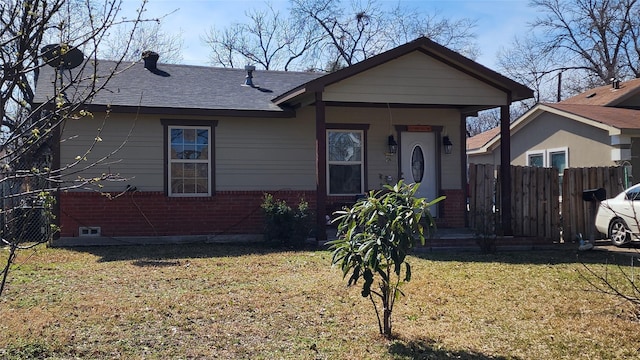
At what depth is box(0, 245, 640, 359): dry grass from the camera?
17.9ft

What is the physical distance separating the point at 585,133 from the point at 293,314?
47.5 feet

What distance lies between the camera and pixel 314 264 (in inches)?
391

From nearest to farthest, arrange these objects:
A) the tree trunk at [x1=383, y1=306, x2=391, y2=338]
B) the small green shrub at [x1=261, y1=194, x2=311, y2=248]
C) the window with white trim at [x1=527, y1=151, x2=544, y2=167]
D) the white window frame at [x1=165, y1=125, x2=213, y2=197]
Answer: the tree trunk at [x1=383, y1=306, x2=391, y2=338] < the small green shrub at [x1=261, y1=194, x2=311, y2=248] < the white window frame at [x1=165, y1=125, x2=213, y2=197] < the window with white trim at [x1=527, y1=151, x2=544, y2=167]

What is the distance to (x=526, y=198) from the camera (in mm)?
12656

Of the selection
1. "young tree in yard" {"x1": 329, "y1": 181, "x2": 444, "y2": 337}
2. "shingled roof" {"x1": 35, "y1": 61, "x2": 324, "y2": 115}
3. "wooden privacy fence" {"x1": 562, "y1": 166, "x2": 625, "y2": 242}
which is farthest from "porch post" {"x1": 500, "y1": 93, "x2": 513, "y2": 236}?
"young tree in yard" {"x1": 329, "y1": 181, "x2": 444, "y2": 337}

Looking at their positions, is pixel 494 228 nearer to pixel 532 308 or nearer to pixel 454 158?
pixel 454 158

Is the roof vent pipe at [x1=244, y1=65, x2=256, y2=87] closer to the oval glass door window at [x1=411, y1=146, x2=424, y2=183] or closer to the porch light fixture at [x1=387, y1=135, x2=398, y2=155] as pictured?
the porch light fixture at [x1=387, y1=135, x2=398, y2=155]

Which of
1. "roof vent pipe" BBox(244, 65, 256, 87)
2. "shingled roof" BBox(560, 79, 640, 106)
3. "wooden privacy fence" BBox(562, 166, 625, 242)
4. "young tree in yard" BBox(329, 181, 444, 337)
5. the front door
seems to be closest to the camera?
"young tree in yard" BBox(329, 181, 444, 337)

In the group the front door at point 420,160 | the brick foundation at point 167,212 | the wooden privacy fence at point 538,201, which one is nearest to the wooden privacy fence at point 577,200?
the wooden privacy fence at point 538,201

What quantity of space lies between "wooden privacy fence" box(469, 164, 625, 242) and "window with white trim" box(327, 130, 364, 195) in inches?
113

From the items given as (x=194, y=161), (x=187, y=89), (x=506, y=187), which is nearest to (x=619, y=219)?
(x=506, y=187)

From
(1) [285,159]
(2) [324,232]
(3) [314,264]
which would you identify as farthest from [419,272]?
(1) [285,159]

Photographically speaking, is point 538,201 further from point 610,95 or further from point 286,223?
point 610,95

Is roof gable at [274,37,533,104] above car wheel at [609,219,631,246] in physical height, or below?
above
